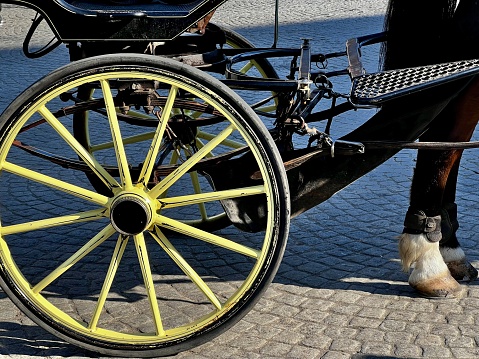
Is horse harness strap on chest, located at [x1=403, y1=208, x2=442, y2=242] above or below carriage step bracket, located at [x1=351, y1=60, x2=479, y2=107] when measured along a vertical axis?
below

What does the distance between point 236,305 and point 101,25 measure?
0.94 m

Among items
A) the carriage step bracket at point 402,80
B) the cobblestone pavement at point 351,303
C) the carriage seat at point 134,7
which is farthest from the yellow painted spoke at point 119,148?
the carriage step bracket at point 402,80

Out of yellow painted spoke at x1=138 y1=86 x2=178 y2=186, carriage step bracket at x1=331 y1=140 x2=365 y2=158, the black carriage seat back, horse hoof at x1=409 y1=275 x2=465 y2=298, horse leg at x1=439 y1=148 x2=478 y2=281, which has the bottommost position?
horse hoof at x1=409 y1=275 x2=465 y2=298

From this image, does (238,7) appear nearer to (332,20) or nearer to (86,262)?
(332,20)

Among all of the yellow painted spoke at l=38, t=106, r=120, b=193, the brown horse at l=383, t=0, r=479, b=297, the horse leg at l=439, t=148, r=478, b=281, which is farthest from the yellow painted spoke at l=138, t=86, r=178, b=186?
the horse leg at l=439, t=148, r=478, b=281

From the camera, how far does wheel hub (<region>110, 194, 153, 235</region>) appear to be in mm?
2477

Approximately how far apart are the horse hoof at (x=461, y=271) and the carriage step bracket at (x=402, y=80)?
2.72 feet

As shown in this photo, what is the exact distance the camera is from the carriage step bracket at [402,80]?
2506 millimetres

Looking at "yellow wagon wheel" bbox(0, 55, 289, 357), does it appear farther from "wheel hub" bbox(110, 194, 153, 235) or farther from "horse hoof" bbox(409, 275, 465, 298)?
"horse hoof" bbox(409, 275, 465, 298)

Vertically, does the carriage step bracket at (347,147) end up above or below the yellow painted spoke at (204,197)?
above

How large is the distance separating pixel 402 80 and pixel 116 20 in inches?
35.9

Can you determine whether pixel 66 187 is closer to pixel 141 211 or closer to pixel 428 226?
pixel 141 211

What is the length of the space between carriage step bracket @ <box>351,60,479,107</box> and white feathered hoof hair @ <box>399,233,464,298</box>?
0.64m

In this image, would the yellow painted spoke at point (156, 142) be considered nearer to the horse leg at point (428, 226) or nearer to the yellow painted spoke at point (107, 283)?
the yellow painted spoke at point (107, 283)
